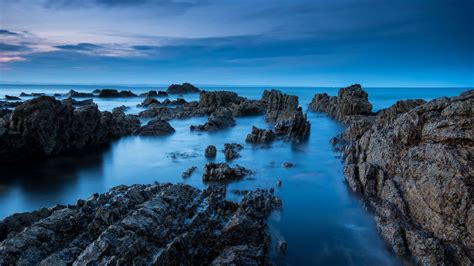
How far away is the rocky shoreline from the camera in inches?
374

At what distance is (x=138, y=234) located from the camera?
808cm

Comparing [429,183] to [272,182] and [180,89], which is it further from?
[180,89]

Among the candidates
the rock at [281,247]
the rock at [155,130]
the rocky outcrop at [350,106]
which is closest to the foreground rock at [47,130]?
the rock at [155,130]

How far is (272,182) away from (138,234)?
11043mm

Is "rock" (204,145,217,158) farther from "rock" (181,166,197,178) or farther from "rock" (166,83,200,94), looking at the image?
"rock" (166,83,200,94)

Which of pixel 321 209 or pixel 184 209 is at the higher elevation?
pixel 184 209

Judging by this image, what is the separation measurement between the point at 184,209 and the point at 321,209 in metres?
6.89

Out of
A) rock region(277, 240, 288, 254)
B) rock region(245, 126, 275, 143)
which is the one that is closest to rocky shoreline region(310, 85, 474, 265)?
rock region(277, 240, 288, 254)

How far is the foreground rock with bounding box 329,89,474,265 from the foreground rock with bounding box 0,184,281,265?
4.57 metres

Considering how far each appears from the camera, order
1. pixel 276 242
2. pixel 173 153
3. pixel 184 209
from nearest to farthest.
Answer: pixel 184 209, pixel 276 242, pixel 173 153

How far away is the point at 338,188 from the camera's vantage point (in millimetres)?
17047

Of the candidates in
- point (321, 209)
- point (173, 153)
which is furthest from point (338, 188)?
point (173, 153)

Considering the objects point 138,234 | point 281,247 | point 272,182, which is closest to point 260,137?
point 272,182

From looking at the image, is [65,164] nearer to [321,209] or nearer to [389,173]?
[321,209]
